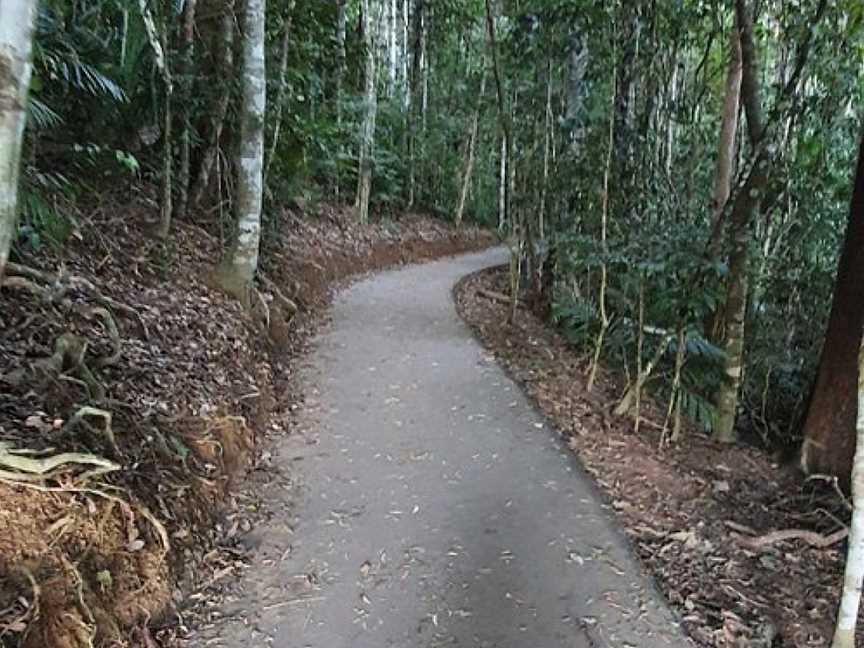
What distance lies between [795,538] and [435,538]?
2786 mm

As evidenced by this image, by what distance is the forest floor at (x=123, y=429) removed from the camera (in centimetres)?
336

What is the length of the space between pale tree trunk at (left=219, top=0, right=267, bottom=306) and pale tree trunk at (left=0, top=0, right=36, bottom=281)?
508 centimetres

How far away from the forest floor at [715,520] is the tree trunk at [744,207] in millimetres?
1078

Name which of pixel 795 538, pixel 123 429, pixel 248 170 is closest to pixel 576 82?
pixel 248 170

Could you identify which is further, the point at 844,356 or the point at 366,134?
the point at 366,134

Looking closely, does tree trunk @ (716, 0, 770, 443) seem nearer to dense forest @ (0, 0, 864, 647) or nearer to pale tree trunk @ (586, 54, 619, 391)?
dense forest @ (0, 0, 864, 647)

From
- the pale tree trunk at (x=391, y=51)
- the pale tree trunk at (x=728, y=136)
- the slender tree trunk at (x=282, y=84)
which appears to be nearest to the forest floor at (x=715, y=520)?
the pale tree trunk at (x=728, y=136)

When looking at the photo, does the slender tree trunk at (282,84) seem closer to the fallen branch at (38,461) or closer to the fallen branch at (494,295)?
the fallen branch at (494,295)

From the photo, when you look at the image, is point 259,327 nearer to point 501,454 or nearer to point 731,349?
point 501,454

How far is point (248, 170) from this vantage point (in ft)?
27.3

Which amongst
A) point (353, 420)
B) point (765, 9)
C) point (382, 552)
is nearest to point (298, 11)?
point (765, 9)

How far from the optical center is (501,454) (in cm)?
644

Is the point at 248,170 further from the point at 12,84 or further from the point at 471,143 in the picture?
the point at 471,143

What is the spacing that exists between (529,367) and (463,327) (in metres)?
2.24
